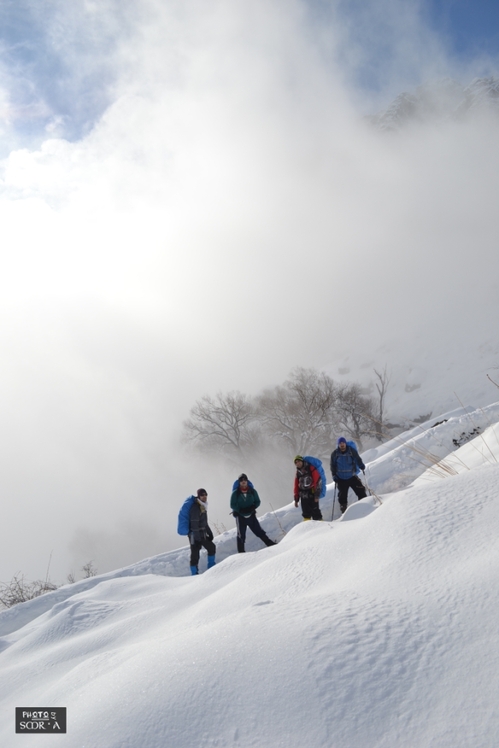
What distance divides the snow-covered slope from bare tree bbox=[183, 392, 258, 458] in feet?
92.0

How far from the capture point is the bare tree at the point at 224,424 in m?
30.2

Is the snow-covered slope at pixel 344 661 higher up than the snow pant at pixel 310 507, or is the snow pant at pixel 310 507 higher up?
the snow pant at pixel 310 507

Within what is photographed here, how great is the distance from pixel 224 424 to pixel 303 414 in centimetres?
667

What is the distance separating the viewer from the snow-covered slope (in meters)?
0.94

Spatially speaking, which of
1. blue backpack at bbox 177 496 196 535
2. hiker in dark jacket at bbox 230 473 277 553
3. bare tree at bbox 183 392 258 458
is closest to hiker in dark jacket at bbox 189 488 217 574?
blue backpack at bbox 177 496 196 535

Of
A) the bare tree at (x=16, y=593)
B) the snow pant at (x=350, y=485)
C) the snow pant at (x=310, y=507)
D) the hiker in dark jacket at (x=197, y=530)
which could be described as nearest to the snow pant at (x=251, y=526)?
the hiker in dark jacket at (x=197, y=530)

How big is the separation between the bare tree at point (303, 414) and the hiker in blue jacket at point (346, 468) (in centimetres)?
1976

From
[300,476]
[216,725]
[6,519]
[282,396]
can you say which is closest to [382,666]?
[216,725]

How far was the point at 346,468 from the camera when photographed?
22.7ft

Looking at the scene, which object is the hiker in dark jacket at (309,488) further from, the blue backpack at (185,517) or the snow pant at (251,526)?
the blue backpack at (185,517)

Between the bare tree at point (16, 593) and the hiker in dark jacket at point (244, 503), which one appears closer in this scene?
the hiker in dark jacket at point (244, 503)
